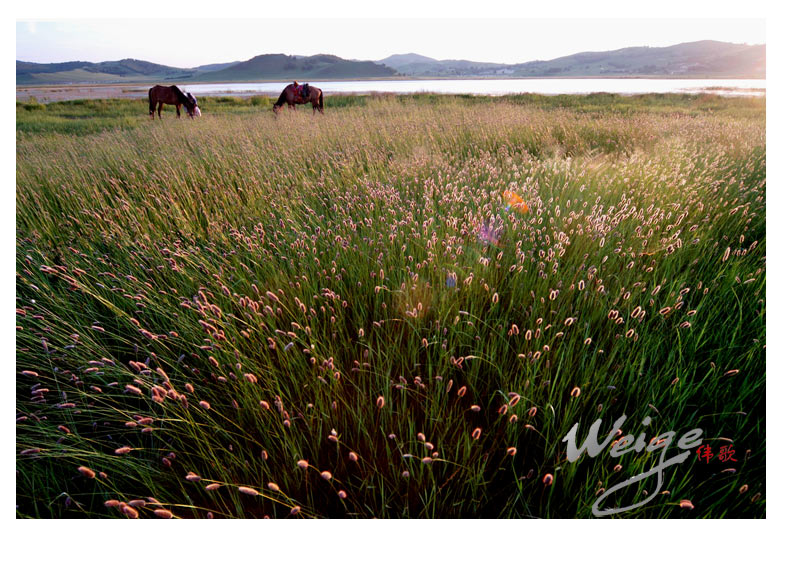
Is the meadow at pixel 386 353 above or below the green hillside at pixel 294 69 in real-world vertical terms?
below

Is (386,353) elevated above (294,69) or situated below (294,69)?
below

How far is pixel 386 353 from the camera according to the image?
4.83 ft

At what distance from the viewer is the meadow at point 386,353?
1219 millimetres

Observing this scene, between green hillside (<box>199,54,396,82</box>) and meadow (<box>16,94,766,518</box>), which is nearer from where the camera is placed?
meadow (<box>16,94,766,518</box>)

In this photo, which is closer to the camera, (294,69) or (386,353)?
(386,353)

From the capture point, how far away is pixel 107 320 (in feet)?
6.10

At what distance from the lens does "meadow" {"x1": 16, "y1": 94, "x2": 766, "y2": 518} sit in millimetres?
1219

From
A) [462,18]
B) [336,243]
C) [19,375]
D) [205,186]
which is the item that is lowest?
[19,375]

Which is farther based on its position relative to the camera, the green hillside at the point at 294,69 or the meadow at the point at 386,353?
the green hillside at the point at 294,69

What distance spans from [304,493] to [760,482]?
1.51m

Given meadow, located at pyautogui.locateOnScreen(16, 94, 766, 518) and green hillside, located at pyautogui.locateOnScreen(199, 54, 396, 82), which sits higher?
green hillside, located at pyautogui.locateOnScreen(199, 54, 396, 82)

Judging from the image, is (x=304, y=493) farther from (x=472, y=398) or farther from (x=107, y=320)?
(x=107, y=320)

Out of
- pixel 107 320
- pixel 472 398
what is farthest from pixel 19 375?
pixel 472 398

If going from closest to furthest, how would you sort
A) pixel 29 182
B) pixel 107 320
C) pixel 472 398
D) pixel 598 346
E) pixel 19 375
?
1. pixel 472 398
2. pixel 598 346
3. pixel 19 375
4. pixel 107 320
5. pixel 29 182
